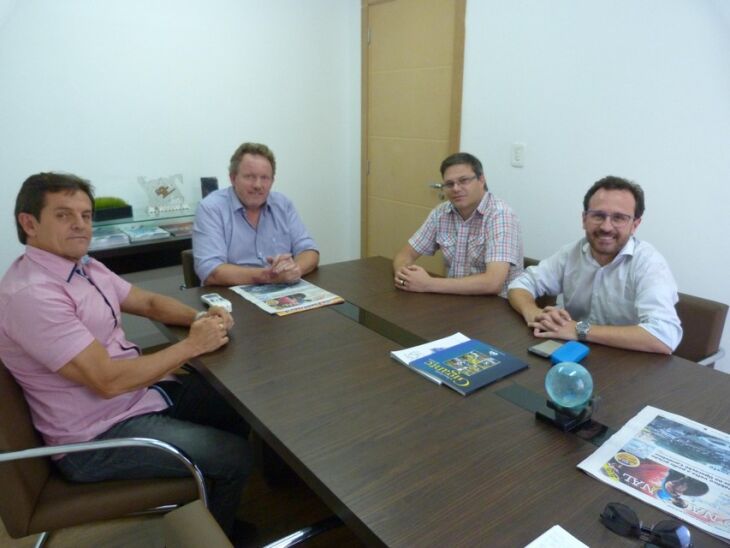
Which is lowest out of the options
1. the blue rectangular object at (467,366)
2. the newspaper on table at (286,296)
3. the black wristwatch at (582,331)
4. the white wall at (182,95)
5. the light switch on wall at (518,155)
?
the blue rectangular object at (467,366)

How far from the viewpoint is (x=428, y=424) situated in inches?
42.8

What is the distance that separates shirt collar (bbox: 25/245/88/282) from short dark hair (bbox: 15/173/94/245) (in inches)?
3.0

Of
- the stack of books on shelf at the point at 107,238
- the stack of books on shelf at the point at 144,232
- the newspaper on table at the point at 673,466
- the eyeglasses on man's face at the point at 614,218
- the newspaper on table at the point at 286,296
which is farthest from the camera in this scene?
the stack of books on shelf at the point at 144,232

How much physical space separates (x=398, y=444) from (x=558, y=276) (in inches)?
45.0

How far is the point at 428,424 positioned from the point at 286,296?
0.97 meters

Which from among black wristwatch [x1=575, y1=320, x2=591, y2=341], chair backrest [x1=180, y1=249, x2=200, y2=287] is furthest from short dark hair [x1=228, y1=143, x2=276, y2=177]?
black wristwatch [x1=575, y1=320, x2=591, y2=341]

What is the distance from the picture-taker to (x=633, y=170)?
7.75ft

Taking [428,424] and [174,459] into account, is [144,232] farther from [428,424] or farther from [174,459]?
[428,424]

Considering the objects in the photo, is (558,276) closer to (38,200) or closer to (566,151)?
(566,151)

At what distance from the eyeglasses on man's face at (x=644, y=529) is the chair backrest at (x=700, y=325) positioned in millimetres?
1060

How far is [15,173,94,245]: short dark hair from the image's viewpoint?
4.37ft

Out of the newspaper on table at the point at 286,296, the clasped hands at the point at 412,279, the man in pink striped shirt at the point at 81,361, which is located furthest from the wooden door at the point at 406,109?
the man in pink striped shirt at the point at 81,361

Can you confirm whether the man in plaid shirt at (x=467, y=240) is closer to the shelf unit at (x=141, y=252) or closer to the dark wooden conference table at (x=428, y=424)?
the dark wooden conference table at (x=428, y=424)

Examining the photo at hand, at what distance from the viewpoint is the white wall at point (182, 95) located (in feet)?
9.04
